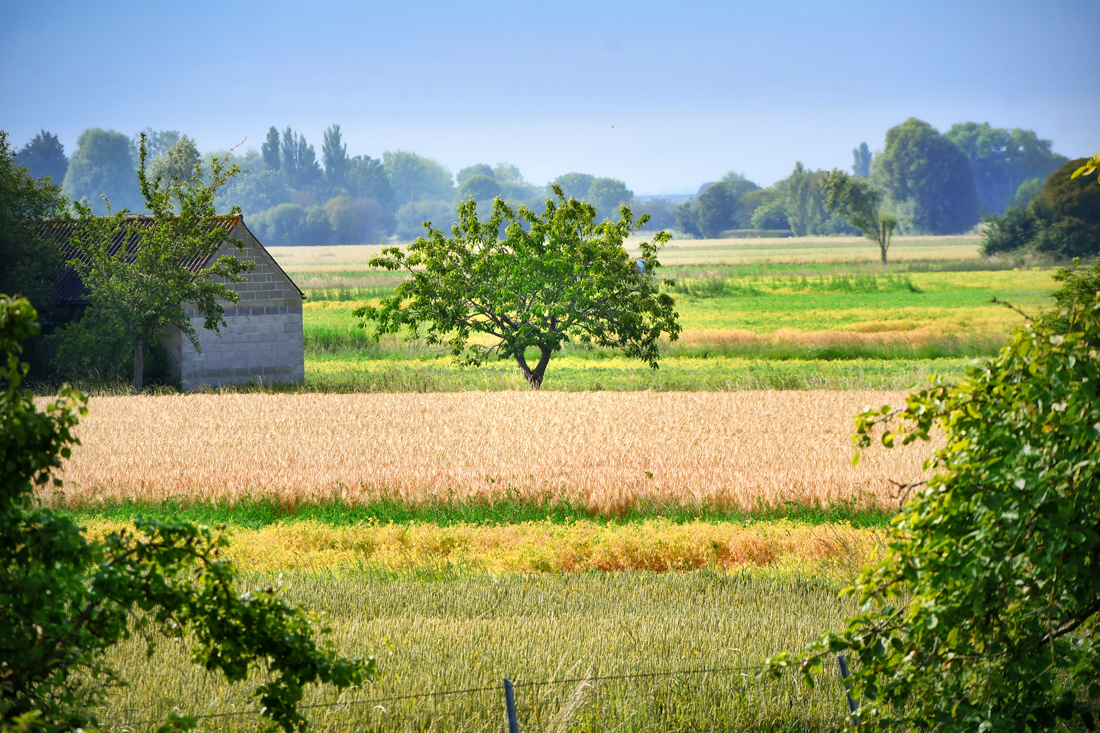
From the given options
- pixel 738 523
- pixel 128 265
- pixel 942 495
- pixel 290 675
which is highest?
pixel 128 265

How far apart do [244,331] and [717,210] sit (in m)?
138

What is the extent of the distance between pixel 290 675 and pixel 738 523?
9.95 meters

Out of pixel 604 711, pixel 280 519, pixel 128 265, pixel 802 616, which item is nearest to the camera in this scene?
pixel 604 711

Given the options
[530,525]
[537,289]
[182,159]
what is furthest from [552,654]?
[182,159]

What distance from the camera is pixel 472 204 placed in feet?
95.5

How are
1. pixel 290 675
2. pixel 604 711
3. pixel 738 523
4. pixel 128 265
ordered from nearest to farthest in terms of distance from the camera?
pixel 290 675
pixel 604 711
pixel 738 523
pixel 128 265

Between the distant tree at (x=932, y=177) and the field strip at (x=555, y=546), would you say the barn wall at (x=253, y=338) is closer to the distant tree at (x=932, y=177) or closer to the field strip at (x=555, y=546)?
the field strip at (x=555, y=546)

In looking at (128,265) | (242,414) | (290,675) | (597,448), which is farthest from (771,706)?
(128,265)

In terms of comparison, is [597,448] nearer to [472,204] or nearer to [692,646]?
[692,646]

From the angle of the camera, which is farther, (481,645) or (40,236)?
(40,236)

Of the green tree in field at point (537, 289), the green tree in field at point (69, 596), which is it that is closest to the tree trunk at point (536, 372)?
the green tree in field at point (537, 289)

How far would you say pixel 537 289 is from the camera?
91.1 feet

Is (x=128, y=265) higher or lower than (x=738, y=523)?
higher

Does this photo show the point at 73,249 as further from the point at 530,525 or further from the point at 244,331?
the point at 530,525
